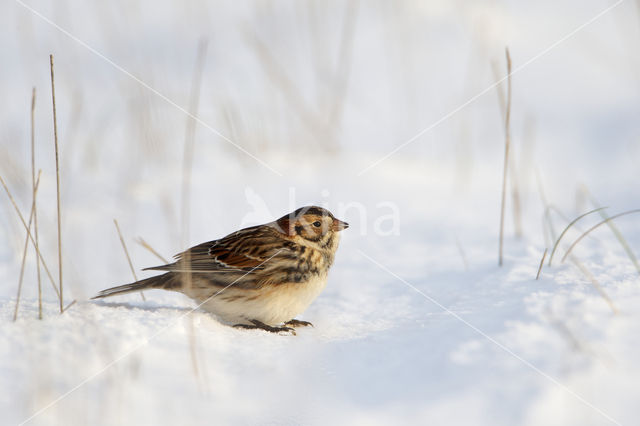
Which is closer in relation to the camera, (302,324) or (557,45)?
(302,324)

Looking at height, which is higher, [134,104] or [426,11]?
[426,11]

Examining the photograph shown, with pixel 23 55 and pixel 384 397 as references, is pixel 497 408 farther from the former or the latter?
pixel 23 55

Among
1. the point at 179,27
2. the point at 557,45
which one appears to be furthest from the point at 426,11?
the point at 179,27

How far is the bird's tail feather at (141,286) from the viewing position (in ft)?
10.4

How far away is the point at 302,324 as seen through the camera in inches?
135

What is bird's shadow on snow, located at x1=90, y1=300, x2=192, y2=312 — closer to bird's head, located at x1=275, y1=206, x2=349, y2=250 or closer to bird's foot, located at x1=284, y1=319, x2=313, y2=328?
bird's foot, located at x1=284, y1=319, x2=313, y2=328

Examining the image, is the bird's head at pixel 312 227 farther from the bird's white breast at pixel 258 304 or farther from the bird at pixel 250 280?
the bird's white breast at pixel 258 304

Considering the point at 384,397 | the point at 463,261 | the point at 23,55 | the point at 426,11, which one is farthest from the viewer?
the point at 426,11

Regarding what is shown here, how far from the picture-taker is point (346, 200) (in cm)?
555

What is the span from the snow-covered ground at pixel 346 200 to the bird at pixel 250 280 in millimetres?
148

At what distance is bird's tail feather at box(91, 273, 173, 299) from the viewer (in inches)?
125

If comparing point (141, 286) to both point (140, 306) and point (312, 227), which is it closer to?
point (140, 306)

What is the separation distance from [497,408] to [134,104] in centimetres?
433

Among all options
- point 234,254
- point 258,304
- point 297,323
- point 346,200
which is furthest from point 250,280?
point 346,200
